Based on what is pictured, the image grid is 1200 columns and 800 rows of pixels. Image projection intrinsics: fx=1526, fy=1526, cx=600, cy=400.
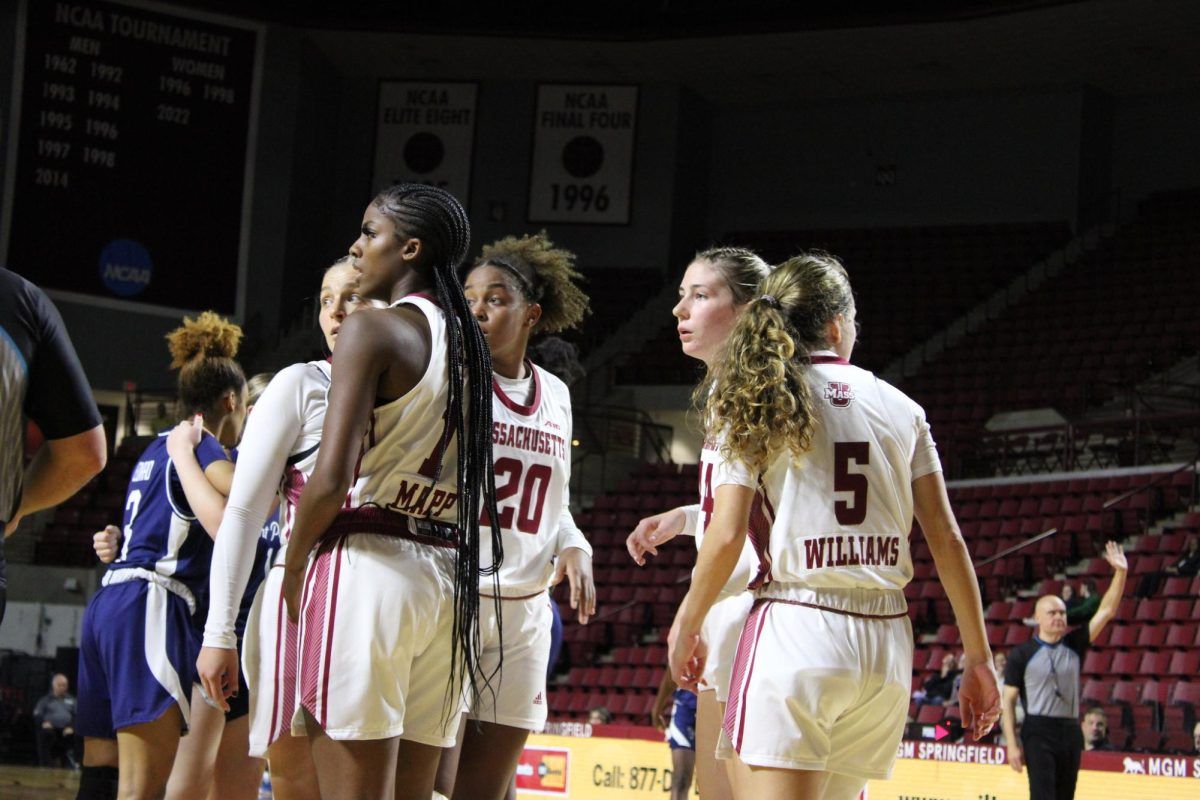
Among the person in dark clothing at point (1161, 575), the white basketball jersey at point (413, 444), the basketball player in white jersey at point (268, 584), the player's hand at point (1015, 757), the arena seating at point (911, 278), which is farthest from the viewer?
the arena seating at point (911, 278)

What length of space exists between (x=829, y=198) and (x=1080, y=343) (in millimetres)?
5974

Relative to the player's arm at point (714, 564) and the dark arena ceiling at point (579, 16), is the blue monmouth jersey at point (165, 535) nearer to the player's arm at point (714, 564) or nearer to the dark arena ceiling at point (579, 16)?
the player's arm at point (714, 564)

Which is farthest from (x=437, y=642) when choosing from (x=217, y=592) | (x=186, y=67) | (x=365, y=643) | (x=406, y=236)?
(x=186, y=67)

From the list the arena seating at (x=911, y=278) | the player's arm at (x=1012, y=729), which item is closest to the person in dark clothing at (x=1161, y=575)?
the player's arm at (x=1012, y=729)

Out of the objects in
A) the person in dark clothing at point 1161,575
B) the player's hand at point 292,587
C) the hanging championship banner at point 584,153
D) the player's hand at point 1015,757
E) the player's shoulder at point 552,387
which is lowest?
the player's hand at point 1015,757

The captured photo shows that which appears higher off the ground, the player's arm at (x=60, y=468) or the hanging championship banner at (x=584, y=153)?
the hanging championship banner at (x=584, y=153)

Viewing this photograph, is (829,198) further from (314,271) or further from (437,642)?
(437,642)

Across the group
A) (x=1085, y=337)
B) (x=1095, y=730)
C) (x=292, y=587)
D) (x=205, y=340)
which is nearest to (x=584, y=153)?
(x=1085, y=337)

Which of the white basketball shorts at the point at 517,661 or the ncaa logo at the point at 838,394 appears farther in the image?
the white basketball shorts at the point at 517,661

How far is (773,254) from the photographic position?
22.5 metres

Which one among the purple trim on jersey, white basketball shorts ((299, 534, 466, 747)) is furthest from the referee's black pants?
white basketball shorts ((299, 534, 466, 747))

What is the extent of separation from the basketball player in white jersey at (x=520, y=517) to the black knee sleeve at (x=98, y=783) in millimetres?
1057

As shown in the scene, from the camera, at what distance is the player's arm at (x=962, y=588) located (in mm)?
3262

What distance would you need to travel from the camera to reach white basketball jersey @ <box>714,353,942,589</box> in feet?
10.3
